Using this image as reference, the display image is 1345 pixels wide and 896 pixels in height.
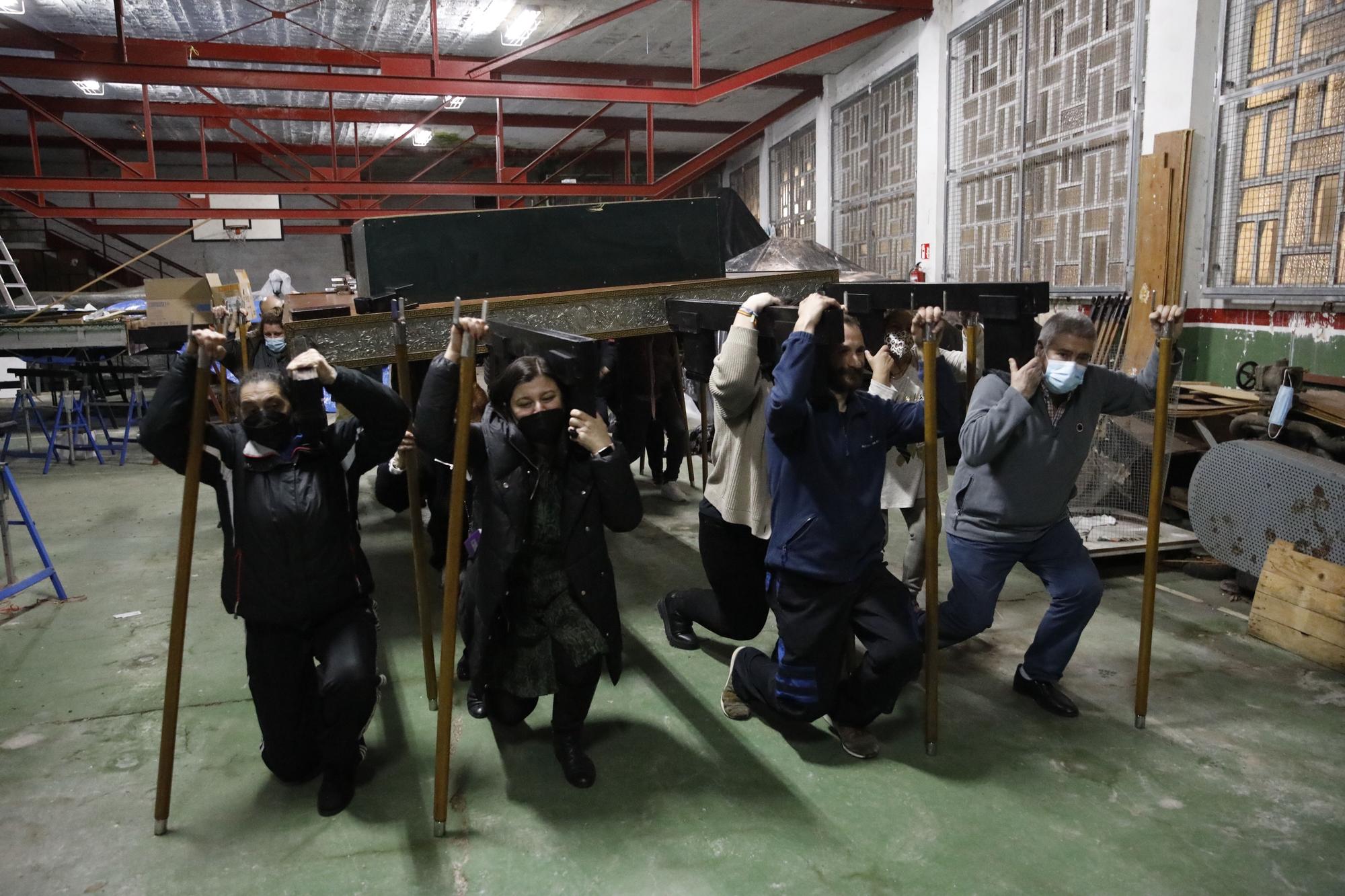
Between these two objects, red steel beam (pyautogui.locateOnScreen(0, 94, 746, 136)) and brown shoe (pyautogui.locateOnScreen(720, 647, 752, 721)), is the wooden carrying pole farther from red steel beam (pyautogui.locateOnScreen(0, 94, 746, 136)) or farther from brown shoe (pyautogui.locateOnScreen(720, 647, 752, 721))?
red steel beam (pyautogui.locateOnScreen(0, 94, 746, 136))

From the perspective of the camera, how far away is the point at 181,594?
271 cm

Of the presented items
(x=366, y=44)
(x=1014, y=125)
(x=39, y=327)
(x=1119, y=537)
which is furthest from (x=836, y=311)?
(x=39, y=327)

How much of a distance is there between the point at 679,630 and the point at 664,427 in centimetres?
295

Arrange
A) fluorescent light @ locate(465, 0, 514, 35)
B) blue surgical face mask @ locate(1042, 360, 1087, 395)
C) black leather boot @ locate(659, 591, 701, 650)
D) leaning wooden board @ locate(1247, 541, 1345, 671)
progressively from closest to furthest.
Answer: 1. blue surgical face mask @ locate(1042, 360, 1087, 395)
2. leaning wooden board @ locate(1247, 541, 1345, 671)
3. black leather boot @ locate(659, 591, 701, 650)
4. fluorescent light @ locate(465, 0, 514, 35)

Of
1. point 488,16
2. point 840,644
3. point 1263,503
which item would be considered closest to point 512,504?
point 840,644

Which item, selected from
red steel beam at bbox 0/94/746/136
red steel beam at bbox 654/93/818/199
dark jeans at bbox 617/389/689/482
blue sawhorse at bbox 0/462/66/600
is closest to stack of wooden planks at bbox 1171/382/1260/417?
dark jeans at bbox 617/389/689/482

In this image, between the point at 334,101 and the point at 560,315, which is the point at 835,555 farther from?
the point at 334,101

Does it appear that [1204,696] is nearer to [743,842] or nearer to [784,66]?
[743,842]

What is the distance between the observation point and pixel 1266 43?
557cm

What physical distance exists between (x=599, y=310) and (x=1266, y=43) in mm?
4765

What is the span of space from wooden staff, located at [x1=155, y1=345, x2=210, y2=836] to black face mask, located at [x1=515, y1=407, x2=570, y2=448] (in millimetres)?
958

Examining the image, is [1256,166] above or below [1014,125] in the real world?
below

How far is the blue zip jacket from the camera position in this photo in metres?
2.87

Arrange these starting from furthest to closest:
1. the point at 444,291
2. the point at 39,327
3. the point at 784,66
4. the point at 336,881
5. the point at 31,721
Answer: the point at 39,327
the point at 784,66
the point at 444,291
the point at 31,721
the point at 336,881
